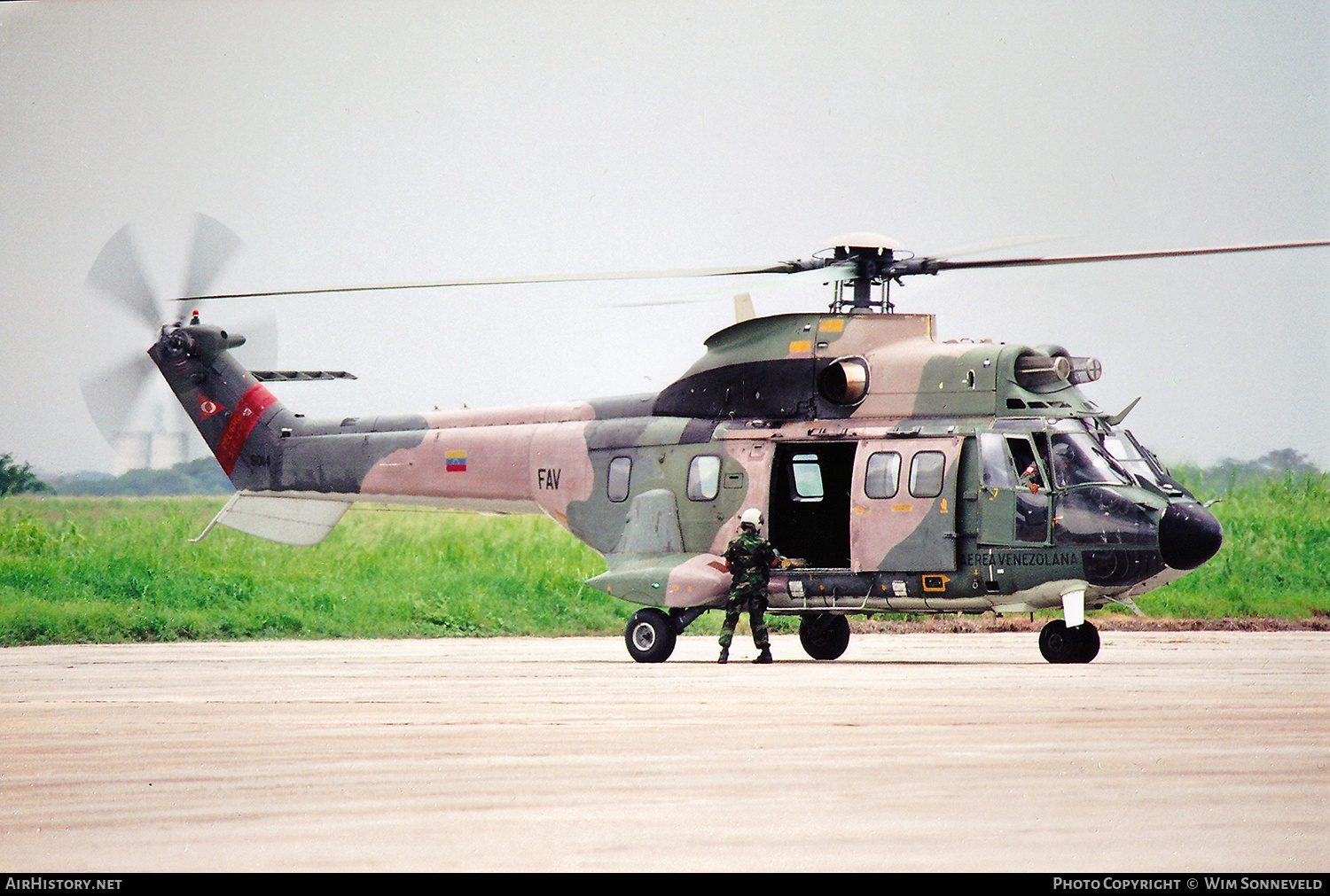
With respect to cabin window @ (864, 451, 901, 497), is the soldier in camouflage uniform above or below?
below

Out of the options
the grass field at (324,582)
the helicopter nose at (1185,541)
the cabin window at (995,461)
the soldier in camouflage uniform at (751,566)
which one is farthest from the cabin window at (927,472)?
the grass field at (324,582)

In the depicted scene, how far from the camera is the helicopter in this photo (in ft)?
50.2

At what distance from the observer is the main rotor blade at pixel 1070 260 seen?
45.8ft

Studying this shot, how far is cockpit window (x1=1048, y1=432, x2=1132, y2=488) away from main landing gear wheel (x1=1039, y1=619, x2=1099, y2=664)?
1630 millimetres

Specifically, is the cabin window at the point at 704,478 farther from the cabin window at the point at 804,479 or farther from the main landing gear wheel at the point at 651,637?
the main landing gear wheel at the point at 651,637

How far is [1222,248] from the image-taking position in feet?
46.8

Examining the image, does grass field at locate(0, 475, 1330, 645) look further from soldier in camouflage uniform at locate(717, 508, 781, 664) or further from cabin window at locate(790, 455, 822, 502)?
soldier in camouflage uniform at locate(717, 508, 781, 664)

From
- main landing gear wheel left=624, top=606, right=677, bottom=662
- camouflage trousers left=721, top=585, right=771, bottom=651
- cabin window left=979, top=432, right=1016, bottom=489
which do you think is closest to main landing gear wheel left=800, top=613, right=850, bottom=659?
camouflage trousers left=721, top=585, right=771, bottom=651

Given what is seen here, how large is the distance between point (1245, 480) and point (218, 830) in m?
21.9

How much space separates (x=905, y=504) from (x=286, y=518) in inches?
347

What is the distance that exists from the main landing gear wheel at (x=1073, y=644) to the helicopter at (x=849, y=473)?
2 cm

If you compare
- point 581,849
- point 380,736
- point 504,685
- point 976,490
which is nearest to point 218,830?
point 581,849

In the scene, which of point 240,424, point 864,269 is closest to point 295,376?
point 240,424

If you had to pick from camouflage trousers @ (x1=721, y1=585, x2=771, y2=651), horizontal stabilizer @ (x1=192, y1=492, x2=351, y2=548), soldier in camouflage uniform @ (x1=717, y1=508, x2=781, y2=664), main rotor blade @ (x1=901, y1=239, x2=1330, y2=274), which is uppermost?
main rotor blade @ (x1=901, y1=239, x2=1330, y2=274)
